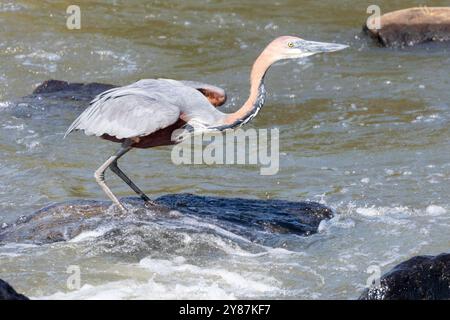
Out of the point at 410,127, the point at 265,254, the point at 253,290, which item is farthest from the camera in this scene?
the point at 410,127

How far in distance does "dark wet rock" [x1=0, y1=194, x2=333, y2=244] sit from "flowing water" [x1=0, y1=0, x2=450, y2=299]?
5.2 inches

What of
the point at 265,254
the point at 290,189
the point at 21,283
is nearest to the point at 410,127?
the point at 290,189

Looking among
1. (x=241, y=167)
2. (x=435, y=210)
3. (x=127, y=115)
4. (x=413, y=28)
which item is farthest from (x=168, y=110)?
(x=413, y=28)

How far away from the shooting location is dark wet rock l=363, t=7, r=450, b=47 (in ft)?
Result: 47.9

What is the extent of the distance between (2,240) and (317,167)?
144 inches

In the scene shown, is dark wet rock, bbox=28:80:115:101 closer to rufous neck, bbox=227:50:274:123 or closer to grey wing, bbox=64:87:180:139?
grey wing, bbox=64:87:180:139

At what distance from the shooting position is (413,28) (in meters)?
14.6

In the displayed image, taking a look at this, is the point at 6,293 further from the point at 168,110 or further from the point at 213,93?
the point at 213,93

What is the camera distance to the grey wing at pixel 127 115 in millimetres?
7629

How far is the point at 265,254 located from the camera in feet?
25.0

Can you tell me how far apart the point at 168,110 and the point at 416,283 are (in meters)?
2.39

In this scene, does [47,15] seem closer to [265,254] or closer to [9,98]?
[9,98]

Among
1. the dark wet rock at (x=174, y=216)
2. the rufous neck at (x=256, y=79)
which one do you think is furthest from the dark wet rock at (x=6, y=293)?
the rufous neck at (x=256, y=79)

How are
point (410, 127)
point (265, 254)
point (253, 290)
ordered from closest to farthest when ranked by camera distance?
point (253, 290)
point (265, 254)
point (410, 127)
